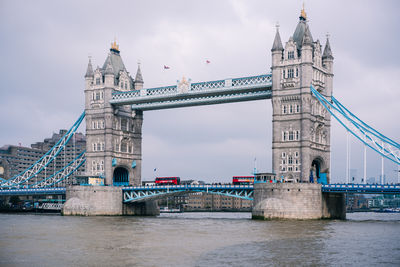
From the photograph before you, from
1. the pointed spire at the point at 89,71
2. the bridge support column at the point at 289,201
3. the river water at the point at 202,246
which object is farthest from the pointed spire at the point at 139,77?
the river water at the point at 202,246

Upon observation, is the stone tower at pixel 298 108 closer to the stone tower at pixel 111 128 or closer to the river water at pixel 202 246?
the river water at pixel 202 246

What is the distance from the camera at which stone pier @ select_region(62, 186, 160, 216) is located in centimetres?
10394

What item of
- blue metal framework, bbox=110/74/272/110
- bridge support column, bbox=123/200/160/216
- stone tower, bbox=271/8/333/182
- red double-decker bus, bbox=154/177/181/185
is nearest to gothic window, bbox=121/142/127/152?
blue metal framework, bbox=110/74/272/110

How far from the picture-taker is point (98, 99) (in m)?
114

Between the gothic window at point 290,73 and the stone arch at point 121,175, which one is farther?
the stone arch at point 121,175

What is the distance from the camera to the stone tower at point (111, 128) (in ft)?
366

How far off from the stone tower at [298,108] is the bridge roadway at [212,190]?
6.24 meters

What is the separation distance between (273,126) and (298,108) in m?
4.98

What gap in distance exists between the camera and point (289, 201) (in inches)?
3260

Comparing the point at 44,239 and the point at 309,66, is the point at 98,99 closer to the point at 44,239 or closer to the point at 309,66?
the point at 309,66

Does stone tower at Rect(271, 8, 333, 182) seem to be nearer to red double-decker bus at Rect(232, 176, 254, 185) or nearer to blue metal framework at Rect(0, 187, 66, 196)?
red double-decker bus at Rect(232, 176, 254, 185)

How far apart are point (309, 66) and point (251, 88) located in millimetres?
10356

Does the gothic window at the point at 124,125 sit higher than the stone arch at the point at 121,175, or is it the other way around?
the gothic window at the point at 124,125

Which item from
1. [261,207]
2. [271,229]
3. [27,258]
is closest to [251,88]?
[261,207]
